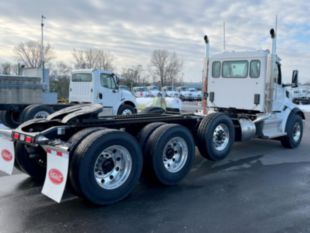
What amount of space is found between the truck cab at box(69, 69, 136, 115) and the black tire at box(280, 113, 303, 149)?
709 centimetres

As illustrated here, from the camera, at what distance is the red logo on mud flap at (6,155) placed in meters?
4.81

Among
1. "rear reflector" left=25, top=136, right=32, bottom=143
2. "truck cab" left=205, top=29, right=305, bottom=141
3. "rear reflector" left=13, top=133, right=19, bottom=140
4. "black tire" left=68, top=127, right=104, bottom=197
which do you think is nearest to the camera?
"black tire" left=68, top=127, right=104, bottom=197

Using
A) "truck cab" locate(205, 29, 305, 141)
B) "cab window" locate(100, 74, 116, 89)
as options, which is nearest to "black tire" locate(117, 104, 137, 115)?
"cab window" locate(100, 74, 116, 89)

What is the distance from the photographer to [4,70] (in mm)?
51250

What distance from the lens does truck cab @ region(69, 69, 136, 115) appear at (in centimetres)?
1314

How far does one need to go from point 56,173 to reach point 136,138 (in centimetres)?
164

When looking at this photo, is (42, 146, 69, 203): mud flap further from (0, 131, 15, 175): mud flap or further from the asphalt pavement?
(0, 131, 15, 175): mud flap

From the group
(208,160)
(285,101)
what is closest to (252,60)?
(285,101)

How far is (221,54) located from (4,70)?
166 feet

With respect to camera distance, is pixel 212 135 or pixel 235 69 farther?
pixel 235 69

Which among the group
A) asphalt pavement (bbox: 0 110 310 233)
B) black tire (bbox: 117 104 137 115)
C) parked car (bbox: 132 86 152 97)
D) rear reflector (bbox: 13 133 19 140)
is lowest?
asphalt pavement (bbox: 0 110 310 233)

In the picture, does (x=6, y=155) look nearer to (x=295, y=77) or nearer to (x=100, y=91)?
(x=295, y=77)

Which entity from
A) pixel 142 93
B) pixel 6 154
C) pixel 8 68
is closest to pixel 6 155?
pixel 6 154

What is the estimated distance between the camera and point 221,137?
6.93 metres
